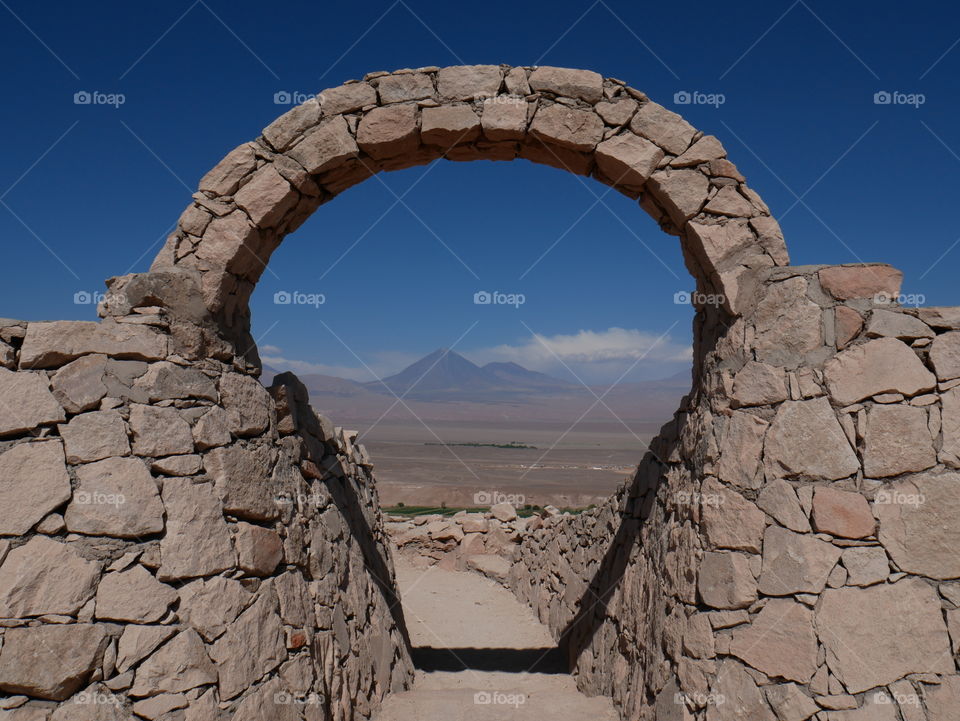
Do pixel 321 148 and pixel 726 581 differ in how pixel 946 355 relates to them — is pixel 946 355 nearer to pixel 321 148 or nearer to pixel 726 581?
pixel 726 581

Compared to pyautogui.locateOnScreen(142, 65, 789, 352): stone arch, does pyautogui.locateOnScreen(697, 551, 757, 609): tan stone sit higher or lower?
lower

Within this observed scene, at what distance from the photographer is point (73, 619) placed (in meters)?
3.90

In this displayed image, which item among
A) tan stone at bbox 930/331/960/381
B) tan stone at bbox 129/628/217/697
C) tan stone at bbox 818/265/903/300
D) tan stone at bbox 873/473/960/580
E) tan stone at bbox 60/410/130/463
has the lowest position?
tan stone at bbox 129/628/217/697

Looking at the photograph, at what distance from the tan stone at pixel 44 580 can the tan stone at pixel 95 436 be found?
1.71 feet

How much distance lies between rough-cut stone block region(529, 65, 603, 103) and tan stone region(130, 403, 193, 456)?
3.57 metres

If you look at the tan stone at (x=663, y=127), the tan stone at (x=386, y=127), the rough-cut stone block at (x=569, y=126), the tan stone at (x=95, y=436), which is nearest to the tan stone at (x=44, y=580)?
the tan stone at (x=95, y=436)

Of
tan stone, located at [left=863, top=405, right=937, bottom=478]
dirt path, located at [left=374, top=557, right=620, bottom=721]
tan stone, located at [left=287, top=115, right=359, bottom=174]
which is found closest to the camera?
tan stone, located at [left=863, top=405, right=937, bottom=478]

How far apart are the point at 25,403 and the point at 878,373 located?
5366mm

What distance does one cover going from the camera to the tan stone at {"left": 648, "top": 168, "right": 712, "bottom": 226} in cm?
494

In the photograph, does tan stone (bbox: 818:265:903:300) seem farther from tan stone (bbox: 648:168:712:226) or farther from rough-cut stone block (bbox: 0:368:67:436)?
rough-cut stone block (bbox: 0:368:67:436)

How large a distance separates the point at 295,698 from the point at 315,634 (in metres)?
0.50

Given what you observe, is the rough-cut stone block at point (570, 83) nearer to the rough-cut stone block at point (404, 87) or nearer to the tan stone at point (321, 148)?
the rough-cut stone block at point (404, 87)

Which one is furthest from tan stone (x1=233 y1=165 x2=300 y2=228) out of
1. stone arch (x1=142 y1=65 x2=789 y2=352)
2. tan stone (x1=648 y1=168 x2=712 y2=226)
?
tan stone (x1=648 y1=168 x2=712 y2=226)

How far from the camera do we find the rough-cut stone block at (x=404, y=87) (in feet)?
17.2
